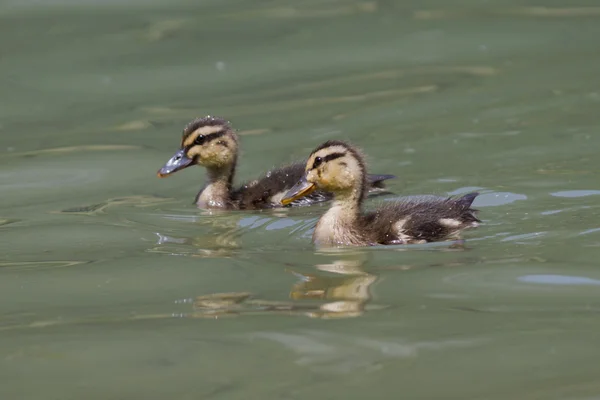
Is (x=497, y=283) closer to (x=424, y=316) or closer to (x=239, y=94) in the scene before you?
(x=424, y=316)

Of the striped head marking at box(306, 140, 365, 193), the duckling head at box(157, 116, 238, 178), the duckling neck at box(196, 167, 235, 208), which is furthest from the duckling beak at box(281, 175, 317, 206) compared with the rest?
the duckling head at box(157, 116, 238, 178)

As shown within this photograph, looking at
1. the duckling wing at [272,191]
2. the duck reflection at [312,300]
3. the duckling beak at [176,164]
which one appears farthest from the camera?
the duckling beak at [176,164]

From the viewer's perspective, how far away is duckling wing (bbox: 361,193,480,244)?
6.66m

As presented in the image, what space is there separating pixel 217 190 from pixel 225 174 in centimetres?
34

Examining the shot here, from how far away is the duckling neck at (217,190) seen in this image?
27.3ft

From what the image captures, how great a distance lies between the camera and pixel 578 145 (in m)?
9.16

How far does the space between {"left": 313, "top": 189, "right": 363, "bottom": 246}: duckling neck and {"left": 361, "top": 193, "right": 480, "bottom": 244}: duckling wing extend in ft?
0.28

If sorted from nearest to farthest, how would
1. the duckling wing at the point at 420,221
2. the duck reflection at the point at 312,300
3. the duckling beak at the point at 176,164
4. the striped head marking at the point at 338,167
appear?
the duck reflection at the point at 312,300 < the duckling wing at the point at 420,221 < the striped head marking at the point at 338,167 < the duckling beak at the point at 176,164

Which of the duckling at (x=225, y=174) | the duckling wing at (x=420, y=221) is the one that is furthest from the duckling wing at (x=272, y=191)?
the duckling wing at (x=420, y=221)

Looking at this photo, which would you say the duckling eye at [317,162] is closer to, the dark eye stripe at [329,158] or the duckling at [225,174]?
the dark eye stripe at [329,158]

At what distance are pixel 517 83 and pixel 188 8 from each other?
10.5 feet

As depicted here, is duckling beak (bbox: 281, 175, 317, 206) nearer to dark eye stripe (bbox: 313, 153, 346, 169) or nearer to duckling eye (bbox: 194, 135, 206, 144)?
dark eye stripe (bbox: 313, 153, 346, 169)

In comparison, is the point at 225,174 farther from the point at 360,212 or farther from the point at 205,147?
the point at 360,212

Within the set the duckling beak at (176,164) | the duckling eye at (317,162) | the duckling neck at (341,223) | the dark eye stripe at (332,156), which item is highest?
the dark eye stripe at (332,156)
